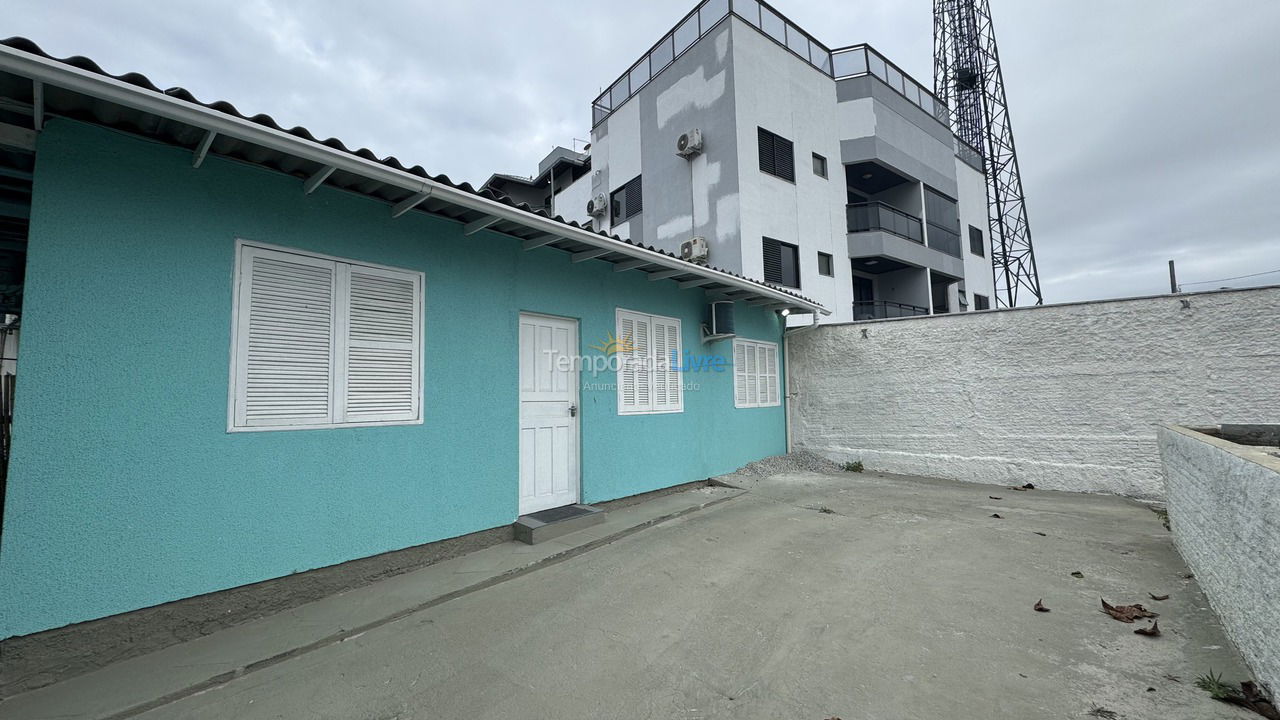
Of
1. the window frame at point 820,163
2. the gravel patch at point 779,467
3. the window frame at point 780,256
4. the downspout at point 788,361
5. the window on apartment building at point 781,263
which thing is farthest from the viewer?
the window frame at point 820,163

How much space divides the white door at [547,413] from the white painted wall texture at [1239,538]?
470cm

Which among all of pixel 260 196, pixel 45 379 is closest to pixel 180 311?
pixel 45 379

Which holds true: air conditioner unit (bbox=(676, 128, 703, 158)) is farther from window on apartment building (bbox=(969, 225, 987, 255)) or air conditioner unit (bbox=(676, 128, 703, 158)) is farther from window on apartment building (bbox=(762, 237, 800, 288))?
window on apartment building (bbox=(969, 225, 987, 255))

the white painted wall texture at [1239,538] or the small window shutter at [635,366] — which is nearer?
the white painted wall texture at [1239,538]

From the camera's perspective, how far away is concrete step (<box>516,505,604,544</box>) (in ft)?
14.4

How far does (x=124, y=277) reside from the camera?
2785mm

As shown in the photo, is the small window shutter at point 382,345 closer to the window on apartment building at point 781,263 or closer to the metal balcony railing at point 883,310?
the window on apartment building at point 781,263

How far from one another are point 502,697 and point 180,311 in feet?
9.78

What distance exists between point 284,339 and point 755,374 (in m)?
6.65

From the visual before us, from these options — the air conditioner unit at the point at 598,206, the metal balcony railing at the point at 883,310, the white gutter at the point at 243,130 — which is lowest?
the white gutter at the point at 243,130

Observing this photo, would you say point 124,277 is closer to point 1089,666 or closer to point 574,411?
point 574,411

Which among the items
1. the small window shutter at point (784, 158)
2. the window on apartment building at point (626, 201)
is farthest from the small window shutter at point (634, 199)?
the small window shutter at point (784, 158)

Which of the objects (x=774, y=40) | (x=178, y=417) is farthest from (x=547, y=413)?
(x=774, y=40)

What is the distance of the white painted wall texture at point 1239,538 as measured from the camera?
6.25ft
